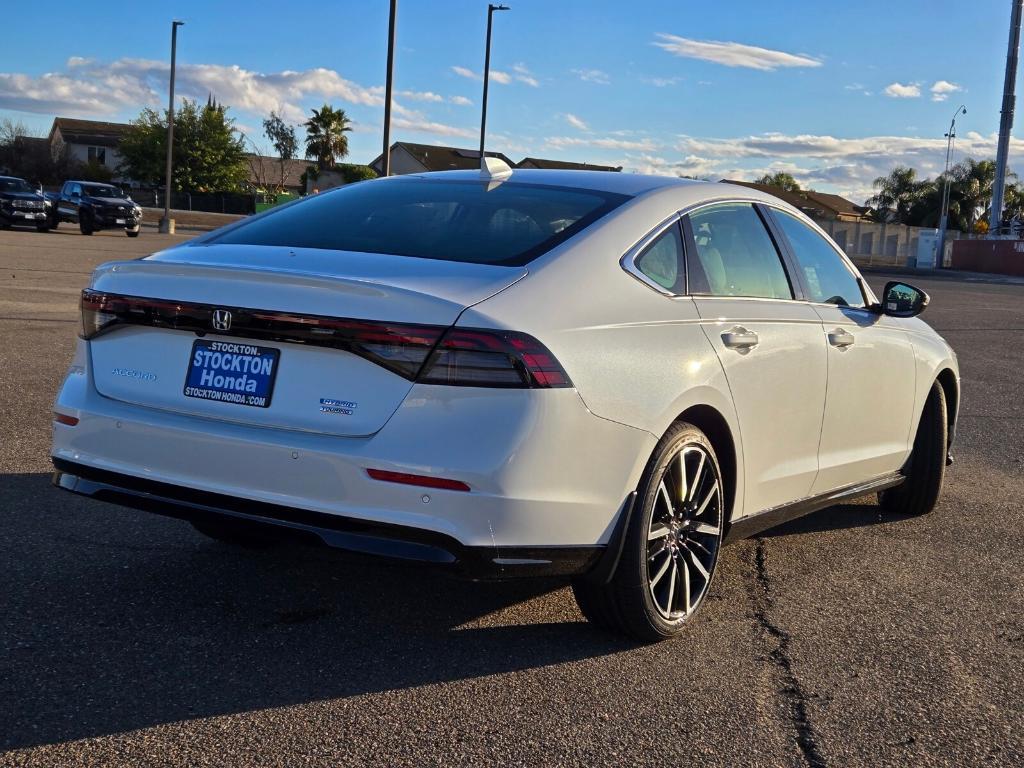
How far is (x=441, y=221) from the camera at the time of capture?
14.1ft

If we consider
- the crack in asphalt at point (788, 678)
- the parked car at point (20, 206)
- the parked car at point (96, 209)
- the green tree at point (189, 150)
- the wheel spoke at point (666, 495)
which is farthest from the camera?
the green tree at point (189, 150)

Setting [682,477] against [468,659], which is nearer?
[468,659]

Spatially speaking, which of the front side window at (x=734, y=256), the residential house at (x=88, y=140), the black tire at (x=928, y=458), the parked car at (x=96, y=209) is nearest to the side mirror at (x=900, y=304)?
the black tire at (x=928, y=458)

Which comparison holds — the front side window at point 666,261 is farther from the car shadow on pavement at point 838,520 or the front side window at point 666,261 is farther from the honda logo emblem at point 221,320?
the car shadow on pavement at point 838,520

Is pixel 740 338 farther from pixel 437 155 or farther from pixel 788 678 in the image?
pixel 437 155

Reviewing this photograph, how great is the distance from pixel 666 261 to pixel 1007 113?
65378 millimetres

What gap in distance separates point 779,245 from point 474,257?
1762 millimetres

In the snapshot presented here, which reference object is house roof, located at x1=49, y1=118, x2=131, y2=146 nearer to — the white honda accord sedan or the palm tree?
the palm tree

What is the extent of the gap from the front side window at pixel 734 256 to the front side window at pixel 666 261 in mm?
69

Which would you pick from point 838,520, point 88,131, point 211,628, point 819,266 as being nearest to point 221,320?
point 211,628

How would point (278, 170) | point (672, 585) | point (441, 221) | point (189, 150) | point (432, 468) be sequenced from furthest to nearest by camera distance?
1. point (278, 170)
2. point (189, 150)
3. point (441, 221)
4. point (672, 585)
5. point (432, 468)

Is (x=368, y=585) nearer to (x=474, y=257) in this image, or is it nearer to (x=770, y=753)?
(x=474, y=257)

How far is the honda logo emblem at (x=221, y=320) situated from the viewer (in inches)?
143

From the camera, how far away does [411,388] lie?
345 cm
